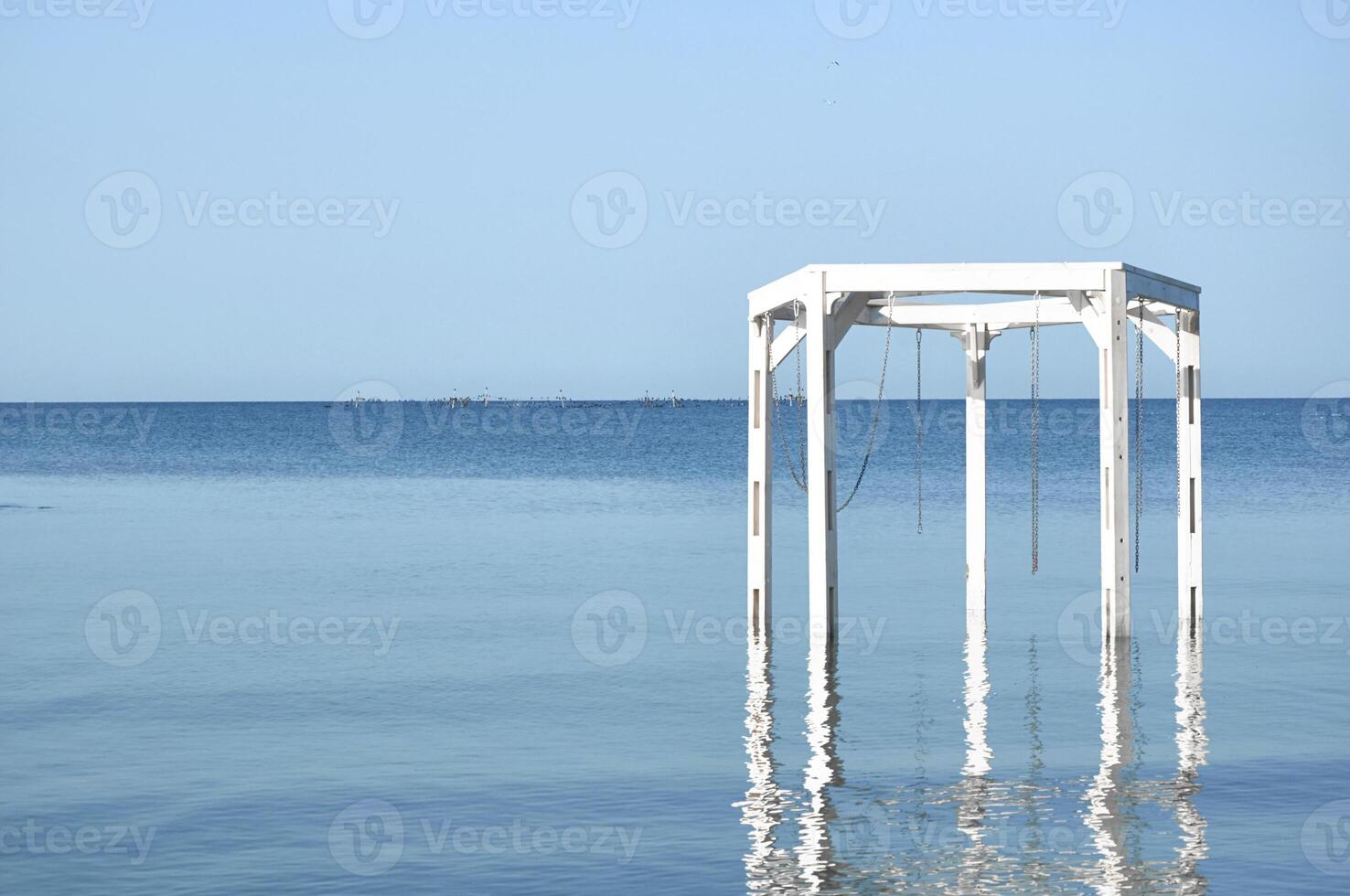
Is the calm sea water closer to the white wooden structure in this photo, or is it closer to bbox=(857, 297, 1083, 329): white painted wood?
the white wooden structure

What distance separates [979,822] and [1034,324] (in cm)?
1189

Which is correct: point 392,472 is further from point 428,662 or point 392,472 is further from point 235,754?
point 235,754

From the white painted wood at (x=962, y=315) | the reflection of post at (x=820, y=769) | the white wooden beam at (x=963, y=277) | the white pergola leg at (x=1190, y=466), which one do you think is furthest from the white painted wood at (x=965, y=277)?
the reflection of post at (x=820, y=769)

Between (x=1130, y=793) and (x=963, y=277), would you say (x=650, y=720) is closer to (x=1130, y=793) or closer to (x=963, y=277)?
(x=1130, y=793)

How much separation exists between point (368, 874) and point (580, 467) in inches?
3009

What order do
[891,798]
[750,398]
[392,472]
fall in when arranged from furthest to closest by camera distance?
[392,472] → [750,398] → [891,798]

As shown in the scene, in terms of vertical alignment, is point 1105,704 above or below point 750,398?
below

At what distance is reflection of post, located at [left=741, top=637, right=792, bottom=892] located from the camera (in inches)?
493

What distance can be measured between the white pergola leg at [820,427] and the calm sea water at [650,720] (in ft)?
5.57

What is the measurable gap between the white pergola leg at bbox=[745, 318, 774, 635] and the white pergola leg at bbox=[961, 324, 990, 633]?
3.59 meters

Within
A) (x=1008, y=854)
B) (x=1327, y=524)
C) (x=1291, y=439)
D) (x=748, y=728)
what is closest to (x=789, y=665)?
(x=748, y=728)

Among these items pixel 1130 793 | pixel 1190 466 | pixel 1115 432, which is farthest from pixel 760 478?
pixel 1130 793

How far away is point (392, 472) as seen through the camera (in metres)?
84.0

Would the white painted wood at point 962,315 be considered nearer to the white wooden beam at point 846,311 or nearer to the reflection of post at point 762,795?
the white wooden beam at point 846,311
